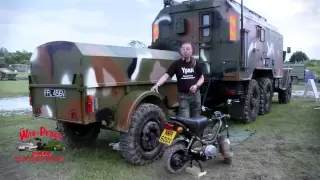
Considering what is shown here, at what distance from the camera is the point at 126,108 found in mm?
4227

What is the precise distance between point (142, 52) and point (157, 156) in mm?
1632

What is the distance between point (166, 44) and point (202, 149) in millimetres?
3829

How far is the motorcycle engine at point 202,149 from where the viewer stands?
404 cm

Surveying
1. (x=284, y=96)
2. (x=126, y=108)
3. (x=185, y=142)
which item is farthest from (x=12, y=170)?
(x=284, y=96)

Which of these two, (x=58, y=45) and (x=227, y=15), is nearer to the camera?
(x=58, y=45)

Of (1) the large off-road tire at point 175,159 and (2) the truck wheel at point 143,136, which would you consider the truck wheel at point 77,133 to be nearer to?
(2) the truck wheel at point 143,136

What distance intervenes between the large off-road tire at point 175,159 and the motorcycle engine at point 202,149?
6.0 inches

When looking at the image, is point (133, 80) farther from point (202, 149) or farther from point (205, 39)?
point (205, 39)

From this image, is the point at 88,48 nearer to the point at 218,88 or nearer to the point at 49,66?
the point at 49,66

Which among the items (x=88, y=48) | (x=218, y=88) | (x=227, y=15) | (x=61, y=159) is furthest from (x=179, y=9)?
(x=61, y=159)

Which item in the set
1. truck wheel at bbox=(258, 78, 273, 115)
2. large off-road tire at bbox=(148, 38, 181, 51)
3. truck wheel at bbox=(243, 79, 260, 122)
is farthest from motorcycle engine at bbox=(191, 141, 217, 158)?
truck wheel at bbox=(258, 78, 273, 115)

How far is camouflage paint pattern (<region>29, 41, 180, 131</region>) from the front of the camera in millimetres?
3959

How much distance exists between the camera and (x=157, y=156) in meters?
4.57

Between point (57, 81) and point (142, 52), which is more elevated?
point (142, 52)
